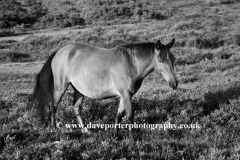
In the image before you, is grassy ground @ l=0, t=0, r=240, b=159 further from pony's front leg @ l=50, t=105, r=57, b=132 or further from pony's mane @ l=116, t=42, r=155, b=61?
pony's mane @ l=116, t=42, r=155, b=61

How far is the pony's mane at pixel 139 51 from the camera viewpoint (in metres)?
5.14

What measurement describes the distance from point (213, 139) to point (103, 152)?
6.89ft

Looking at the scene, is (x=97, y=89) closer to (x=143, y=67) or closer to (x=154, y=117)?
(x=143, y=67)

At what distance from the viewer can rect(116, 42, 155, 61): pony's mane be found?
514 centimetres

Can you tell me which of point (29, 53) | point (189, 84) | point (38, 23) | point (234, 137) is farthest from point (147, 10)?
point (234, 137)

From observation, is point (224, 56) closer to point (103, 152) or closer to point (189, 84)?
point (189, 84)

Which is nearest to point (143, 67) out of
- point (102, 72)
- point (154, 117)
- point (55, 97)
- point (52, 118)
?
point (102, 72)

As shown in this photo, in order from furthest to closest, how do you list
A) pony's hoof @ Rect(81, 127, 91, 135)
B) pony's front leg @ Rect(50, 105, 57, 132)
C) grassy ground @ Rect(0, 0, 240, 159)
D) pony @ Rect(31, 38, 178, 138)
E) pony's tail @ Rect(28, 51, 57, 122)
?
pony's tail @ Rect(28, 51, 57, 122) → pony's front leg @ Rect(50, 105, 57, 132) → pony's hoof @ Rect(81, 127, 91, 135) → pony @ Rect(31, 38, 178, 138) → grassy ground @ Rect(0, 0, 240, 159)

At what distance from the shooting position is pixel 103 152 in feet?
15.5

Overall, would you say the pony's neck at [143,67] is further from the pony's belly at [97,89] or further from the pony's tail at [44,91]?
the pony's tail at [44,91]

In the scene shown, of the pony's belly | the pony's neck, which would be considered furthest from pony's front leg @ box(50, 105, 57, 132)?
the pony's neck

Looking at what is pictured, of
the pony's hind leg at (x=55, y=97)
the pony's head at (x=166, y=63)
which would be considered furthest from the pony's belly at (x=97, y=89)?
the pony's head at (x=166, y=63)

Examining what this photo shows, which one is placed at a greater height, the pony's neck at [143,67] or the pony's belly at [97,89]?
the pony's neck at [143,67]

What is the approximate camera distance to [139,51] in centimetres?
520
